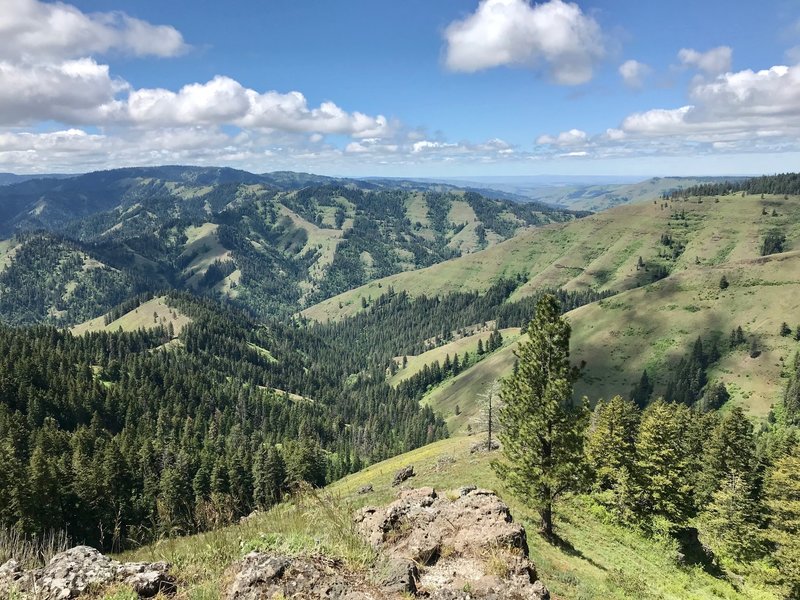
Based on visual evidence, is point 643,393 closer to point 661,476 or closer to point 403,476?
point 403,476

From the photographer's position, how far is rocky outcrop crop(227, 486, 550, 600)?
964 centimetres

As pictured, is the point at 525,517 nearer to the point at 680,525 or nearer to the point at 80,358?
the point at 680,525

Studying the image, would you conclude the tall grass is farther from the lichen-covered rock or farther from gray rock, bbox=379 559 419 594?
gray rock, bbox=379 559 419 594

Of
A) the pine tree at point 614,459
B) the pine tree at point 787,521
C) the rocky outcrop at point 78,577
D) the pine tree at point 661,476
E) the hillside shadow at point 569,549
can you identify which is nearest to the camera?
the rocky outcrop at point 78,577

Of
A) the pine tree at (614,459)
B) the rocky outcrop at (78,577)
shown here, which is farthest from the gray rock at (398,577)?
the pine tree at (614,459)

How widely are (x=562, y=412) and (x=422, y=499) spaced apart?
1552 centimetres

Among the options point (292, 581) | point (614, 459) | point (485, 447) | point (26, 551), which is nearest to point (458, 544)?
point (292, 581)

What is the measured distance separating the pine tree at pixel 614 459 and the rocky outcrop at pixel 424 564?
103 ft

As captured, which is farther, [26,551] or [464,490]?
[464,490]

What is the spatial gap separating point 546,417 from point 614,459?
2809 centimetres

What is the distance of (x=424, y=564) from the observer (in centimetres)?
1302

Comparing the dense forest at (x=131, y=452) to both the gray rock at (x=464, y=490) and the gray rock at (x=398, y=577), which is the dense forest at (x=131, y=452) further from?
the gray rock at (x=464, y=490)

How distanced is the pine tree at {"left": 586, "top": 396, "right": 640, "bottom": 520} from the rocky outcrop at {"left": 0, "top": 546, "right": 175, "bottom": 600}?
41264 millimetres

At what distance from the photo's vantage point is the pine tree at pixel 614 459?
1815 inches
